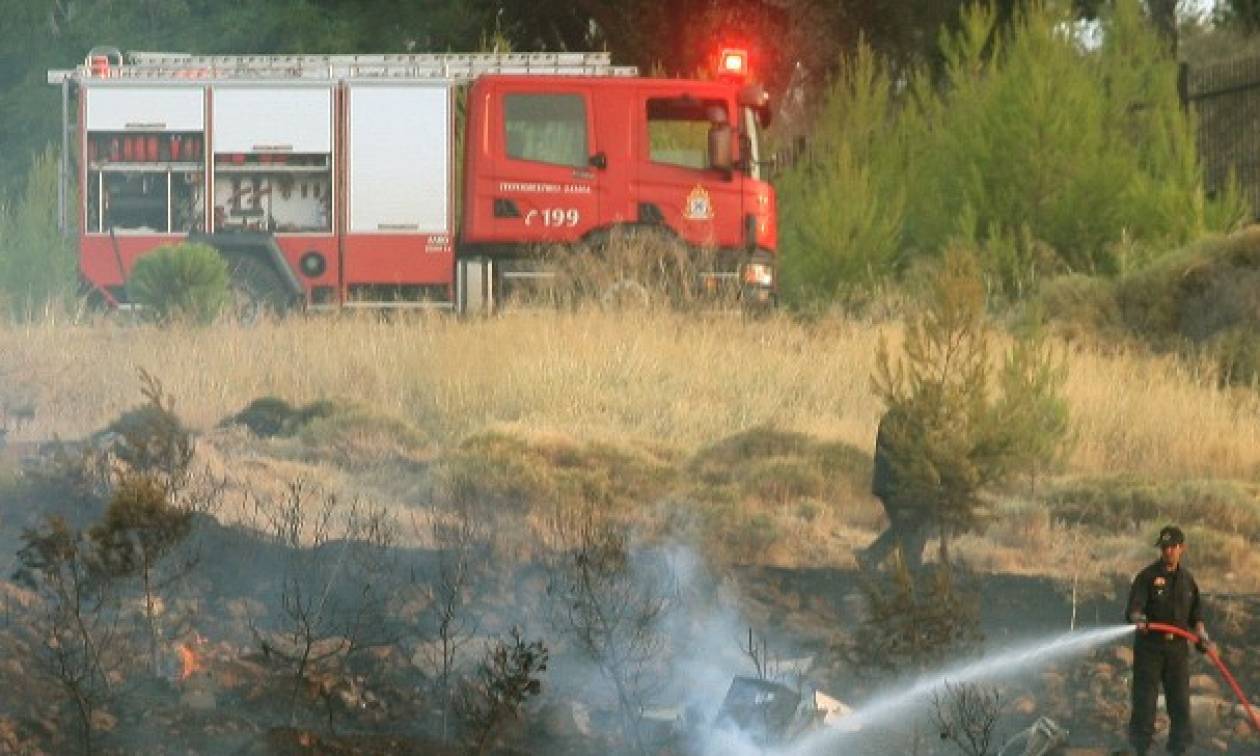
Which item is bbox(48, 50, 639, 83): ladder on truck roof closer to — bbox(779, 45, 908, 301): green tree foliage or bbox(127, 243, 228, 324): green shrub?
bbox(127, 243, 228, 324): green shrub

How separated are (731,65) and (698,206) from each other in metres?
1.15

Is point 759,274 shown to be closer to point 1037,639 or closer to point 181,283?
point 181,283

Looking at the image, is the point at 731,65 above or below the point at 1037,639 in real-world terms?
above

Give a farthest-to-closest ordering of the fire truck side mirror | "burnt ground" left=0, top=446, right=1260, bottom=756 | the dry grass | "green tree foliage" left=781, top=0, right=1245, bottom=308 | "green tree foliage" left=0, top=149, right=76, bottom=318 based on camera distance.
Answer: "green tree foliage" left=0, top=149, right=76, bottom=318 → "green tree foliage" left=781, top=0, right=1245, bottom=308 → the fire truck side mirror → the dry grass → "burnt ground" left=0, top=446, right=1260, bottom=756

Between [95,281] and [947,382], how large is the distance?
11840 mm

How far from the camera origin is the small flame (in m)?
10.6

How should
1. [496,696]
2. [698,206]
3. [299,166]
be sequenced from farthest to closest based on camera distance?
[299,166] → [698,206] → [496,696]

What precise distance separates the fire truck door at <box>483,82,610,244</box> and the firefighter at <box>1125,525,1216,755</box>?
12.9 metres

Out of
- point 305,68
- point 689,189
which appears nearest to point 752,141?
point 689,189

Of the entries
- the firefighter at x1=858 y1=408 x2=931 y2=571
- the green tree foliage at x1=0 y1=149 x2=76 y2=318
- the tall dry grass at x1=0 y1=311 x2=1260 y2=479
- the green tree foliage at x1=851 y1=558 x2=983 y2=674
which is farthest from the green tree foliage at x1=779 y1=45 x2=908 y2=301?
the green tree foliage at x1=851 y1=558 x2=983 y2=674

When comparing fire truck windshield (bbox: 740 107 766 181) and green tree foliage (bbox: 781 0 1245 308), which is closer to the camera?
fire truck windshield (bbox: 740 107 766 181)

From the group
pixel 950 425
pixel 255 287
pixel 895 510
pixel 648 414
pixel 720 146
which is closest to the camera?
pixel 895 510

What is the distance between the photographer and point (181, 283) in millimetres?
22406

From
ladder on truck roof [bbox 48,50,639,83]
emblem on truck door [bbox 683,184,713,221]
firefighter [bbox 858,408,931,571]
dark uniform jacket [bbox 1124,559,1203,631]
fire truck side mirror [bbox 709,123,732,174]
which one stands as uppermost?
ladder on truck roof [bbox 48,50,639,83]
